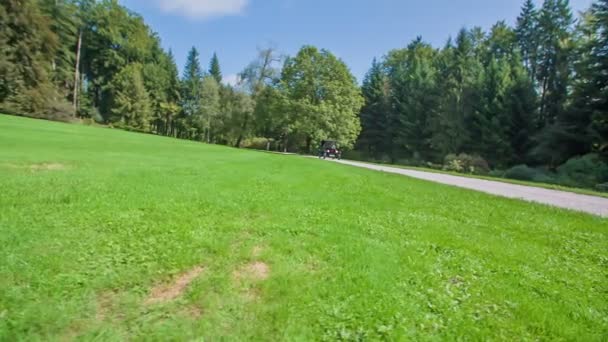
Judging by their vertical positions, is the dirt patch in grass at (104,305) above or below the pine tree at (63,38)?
below

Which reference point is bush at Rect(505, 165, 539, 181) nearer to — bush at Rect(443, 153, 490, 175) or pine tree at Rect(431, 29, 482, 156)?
bush at Rect(443, 153, 490, 175)

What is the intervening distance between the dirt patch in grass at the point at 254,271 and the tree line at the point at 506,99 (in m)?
23.9

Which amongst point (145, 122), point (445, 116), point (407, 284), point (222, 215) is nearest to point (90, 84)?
point (145, 122)

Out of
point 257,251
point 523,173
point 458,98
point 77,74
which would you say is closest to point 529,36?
point 458,98

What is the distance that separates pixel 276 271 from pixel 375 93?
48.5 meters

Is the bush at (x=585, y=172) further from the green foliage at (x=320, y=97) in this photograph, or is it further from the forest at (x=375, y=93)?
the green foliage at (x=320, y=97)

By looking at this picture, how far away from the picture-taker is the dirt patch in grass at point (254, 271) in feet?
10.2

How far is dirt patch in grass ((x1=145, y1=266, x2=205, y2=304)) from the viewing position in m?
2.67

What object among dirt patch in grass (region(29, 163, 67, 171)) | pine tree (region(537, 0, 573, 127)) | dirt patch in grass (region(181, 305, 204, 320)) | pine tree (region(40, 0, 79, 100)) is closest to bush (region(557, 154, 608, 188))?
pine tree (region(537, 0, 573, 127))

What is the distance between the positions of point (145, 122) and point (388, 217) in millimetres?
49197

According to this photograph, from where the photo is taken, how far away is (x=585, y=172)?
19453mm

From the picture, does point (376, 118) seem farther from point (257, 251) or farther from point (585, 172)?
point (257, 251)

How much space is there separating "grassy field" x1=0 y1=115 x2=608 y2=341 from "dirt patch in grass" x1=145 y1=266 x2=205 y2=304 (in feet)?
0.06

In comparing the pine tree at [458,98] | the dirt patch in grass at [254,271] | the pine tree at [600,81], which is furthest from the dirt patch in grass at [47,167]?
the pine tree at [458,98]
